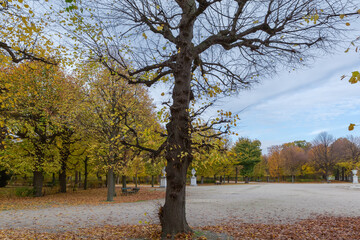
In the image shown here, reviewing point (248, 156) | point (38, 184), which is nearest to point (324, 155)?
point (248, 156)

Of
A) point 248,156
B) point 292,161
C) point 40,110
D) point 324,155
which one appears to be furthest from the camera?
point 292,161

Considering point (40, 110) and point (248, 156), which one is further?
point (248, 156)

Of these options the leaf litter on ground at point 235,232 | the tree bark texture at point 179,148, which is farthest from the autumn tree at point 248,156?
the tree bark texture at point 179,148

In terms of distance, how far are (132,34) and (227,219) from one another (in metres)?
7.44

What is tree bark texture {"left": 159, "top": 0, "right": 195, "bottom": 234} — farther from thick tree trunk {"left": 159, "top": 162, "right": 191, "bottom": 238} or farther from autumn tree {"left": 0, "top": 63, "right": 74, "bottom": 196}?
autumn tree {"left": 0, "top": 63, "right": 74, "bottom": 196}

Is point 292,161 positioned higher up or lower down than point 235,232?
higher up

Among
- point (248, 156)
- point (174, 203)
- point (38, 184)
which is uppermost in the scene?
point (248, 156)

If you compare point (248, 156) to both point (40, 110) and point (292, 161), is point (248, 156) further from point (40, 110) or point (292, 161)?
point (40, 110)

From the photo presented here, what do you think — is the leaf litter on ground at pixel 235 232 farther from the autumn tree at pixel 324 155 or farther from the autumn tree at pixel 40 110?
the autumn tree at pixel 324 155

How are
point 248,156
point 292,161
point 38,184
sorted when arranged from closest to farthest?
point 38,184 → point 248,156 → point 292,161

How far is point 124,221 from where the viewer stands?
8.80 metres

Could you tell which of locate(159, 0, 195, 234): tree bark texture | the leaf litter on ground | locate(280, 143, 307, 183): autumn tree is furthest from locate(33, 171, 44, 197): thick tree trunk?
locate(280, 143, 307, 183): autumn tree

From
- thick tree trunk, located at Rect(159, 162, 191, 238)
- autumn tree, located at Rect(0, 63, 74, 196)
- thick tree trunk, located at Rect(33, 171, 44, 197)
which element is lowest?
thick tree trunk, located at Rect(33, 171, 44, 197)

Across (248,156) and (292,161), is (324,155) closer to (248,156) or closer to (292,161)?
(292,161)
